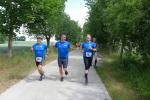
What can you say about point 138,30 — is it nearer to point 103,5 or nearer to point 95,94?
point 95,94

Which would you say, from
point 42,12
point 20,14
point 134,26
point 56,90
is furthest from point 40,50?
point 42,12

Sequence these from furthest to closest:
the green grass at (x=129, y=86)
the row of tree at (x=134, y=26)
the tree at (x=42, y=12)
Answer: the tree at (x=42, y=12), the row of tree at (x=134, y=26), the green grass at (x=129, y=86)

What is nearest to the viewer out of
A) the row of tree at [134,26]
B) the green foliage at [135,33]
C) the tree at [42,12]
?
the green foliage at [135,33]

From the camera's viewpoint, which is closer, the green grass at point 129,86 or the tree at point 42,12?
the green grass at point 129,86

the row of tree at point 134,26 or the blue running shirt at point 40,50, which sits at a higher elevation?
the row of tree at point 134,26

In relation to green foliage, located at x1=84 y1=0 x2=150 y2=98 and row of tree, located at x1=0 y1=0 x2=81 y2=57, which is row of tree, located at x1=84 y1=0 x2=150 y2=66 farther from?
row of tree, located at x1=0 y1=0 x2=81 y2=57

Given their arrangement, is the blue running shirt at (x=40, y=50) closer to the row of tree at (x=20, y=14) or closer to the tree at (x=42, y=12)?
the row of tree at (x=20, y=14)

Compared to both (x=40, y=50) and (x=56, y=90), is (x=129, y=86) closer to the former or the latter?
(x=56, y=90)

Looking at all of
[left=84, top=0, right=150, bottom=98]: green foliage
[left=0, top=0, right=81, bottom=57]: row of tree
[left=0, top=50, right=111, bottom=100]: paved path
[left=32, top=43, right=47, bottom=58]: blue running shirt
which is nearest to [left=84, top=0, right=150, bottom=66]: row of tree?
[left=84, top=0, right=150, bottom=98]: green foliage

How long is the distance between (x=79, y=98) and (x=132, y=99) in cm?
151

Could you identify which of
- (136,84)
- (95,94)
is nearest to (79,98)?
(95,94)

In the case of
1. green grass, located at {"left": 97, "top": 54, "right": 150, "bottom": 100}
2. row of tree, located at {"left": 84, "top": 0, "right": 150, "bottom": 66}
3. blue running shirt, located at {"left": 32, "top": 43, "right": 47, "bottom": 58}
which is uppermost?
row of tree, located at {"left": 84, "top": 0, "right": 150, "bottom": 66}

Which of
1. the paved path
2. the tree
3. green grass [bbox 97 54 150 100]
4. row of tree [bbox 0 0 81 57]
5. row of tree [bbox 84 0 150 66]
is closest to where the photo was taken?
the paved path

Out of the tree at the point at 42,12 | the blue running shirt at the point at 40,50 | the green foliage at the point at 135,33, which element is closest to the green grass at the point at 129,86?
the green foliage at the point at 135,33
